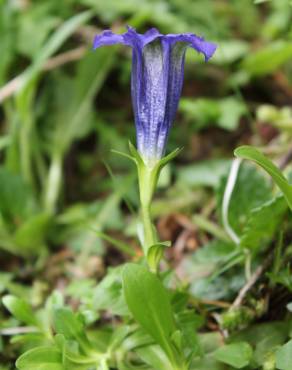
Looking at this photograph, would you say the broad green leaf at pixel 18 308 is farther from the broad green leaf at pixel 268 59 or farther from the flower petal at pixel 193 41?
the broad green leaf at pixel 268 59

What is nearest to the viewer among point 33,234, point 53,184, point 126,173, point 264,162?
point 264,162

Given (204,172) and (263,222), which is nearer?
(263,222)

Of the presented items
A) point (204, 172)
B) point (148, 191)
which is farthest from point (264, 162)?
point (204, 172)

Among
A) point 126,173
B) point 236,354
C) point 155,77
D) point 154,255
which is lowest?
point 236,354

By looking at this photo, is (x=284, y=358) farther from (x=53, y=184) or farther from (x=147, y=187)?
(x=53, y=184)

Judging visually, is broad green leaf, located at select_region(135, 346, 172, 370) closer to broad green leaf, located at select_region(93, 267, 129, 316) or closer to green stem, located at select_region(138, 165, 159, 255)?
broad green leaf, located at select_region(93, 267, 129, 316)

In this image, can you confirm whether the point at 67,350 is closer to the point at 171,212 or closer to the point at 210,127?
the point at 171,212

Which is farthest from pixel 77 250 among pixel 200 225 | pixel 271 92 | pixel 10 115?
pixel 271 92
